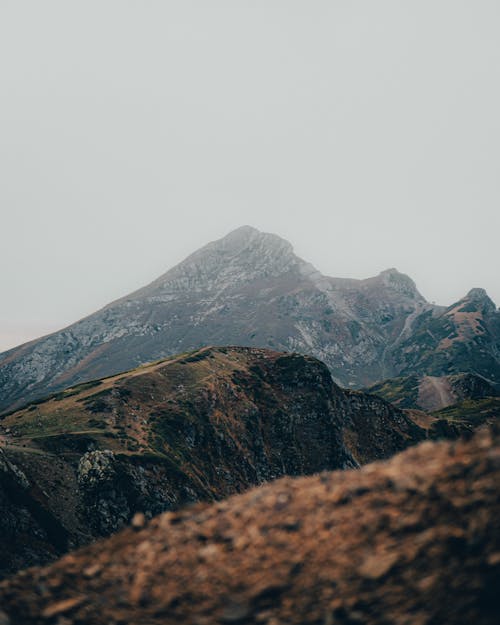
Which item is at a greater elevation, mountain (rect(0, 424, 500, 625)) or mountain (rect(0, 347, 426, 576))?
mountain (rect(0, 424, 500, 625))

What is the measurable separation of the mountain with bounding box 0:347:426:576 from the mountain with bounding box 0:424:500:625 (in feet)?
195

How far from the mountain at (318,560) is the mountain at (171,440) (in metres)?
59.5

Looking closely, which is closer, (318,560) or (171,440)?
(318,560)

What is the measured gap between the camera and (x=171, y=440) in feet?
391

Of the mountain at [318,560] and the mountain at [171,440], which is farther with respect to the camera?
the mountain at [171,440]

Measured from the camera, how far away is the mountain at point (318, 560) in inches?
609

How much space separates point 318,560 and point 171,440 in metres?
108

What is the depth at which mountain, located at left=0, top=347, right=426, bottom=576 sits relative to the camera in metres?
81.4

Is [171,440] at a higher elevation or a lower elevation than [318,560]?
lower

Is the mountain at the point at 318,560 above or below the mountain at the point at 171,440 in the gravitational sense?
above

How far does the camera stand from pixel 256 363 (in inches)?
7111

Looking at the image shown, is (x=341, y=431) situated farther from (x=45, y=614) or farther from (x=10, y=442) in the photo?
(x=45, y=614)

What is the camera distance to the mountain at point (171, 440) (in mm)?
81381

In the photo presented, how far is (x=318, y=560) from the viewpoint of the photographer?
17.2m
